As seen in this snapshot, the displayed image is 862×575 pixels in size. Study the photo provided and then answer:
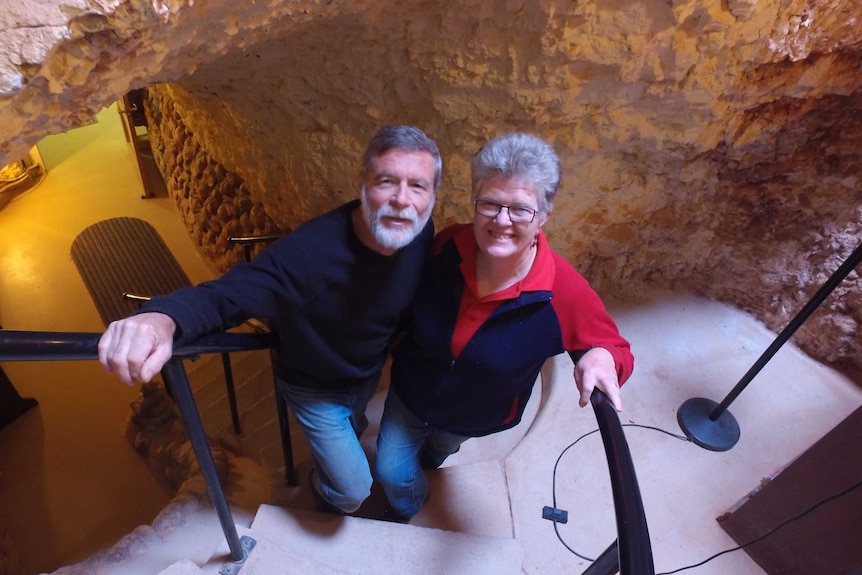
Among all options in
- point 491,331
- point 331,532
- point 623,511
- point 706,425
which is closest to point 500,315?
point 491,331

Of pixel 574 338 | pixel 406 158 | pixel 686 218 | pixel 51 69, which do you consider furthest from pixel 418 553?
pixel 686 218

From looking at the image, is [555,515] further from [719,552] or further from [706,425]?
[706,425]

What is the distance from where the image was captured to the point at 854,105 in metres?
2.41

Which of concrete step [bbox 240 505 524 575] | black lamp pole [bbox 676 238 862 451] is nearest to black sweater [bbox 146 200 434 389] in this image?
concrete step [bbox 240 505 524 575]

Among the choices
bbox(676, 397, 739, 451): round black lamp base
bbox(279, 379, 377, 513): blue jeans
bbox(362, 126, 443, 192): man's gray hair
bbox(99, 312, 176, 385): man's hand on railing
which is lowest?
bbox(676, 397, 739, 451): round black lamp base

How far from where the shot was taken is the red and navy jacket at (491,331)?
4.56 ft

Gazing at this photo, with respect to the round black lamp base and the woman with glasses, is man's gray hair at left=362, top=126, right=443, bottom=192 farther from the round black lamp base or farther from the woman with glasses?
the round black lamp base

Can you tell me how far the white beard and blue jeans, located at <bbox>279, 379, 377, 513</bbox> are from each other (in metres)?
0.62

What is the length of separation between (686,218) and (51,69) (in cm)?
275

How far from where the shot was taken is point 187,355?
1.14 m

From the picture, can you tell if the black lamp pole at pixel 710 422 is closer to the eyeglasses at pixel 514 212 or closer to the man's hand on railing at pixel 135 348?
the eyeglasses at pixel 514 212

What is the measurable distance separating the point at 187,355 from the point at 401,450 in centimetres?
90

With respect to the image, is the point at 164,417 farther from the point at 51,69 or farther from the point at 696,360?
the point at 696,360

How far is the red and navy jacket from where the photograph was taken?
4.56ft
